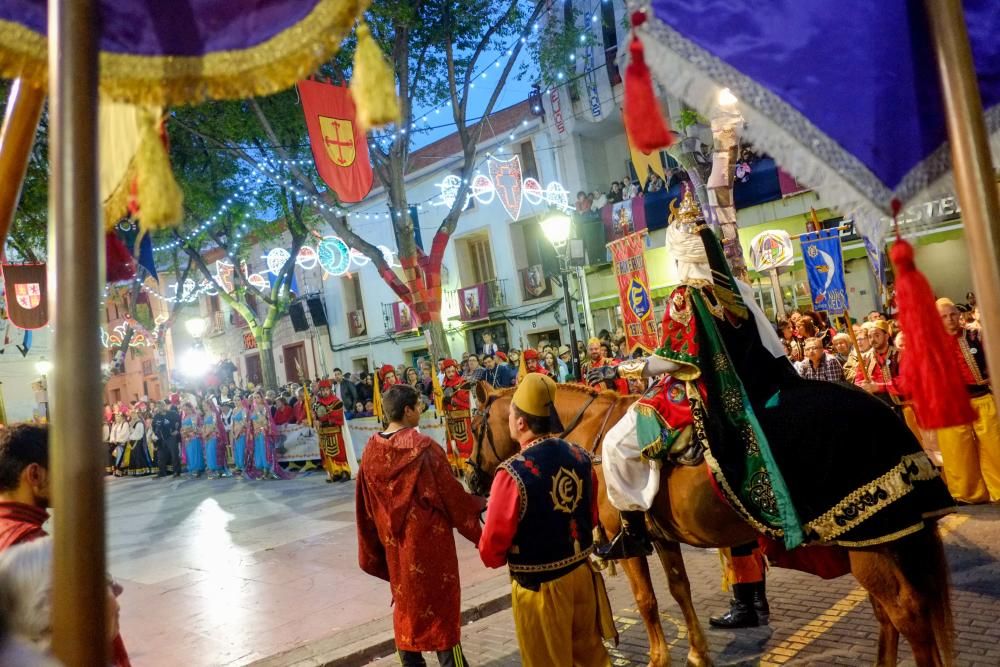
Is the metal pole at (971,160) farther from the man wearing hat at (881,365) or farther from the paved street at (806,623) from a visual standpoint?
the man wearing hat at (881,365)

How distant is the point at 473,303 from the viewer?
26.0 metres

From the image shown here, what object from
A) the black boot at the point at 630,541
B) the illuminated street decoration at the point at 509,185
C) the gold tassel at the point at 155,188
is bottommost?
the black boot at the point at 630,541

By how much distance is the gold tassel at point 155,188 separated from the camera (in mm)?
1587

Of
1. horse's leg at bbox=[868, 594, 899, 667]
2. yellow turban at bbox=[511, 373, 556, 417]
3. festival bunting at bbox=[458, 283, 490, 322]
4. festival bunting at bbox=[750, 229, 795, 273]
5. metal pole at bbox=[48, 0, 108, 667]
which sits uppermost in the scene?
festival bunting at bbox=[458, 283, 490, 322]

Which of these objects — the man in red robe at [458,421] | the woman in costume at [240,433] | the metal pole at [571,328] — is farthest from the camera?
the woman in costume at [240,433]

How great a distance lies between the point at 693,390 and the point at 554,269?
16.6m

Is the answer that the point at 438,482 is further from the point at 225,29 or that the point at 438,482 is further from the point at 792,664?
the point at 225,29

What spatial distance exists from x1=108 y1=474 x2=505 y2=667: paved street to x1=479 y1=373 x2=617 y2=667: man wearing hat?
Answer: 290cm

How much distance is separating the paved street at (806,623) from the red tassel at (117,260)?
3.45m

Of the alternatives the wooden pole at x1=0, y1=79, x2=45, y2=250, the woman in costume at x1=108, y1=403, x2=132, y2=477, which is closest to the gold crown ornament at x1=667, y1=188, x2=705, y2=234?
the wooden pole at x1=0, y1=79, x2=45, y2=250

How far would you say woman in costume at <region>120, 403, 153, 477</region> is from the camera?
2300cm

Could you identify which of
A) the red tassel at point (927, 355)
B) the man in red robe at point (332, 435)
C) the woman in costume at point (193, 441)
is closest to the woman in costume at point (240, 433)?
the woman in costume at point (193, 441)

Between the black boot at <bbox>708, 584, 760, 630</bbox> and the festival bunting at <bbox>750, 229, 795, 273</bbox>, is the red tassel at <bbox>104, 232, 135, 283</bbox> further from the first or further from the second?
the festival bunting at <bbox>750, 229, 795, 273</bbox>

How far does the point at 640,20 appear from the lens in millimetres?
1688
